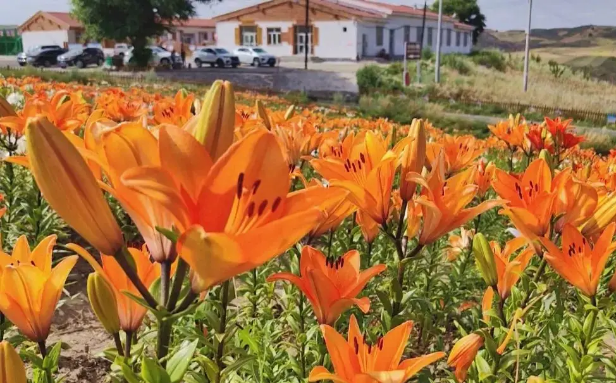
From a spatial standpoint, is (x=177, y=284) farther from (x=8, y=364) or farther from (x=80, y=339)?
(x=80, y=339)

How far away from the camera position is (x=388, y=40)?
44.1 meters

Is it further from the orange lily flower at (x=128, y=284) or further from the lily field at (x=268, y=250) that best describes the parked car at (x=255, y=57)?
the orange lily flower at (x=128, y=284)

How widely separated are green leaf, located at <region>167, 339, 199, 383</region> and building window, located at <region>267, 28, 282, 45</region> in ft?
148

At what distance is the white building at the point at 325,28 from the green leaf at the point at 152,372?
41.1 m

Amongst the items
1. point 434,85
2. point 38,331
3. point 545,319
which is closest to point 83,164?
point 38,331

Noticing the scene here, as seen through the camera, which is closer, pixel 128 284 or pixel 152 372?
pixel 152 372

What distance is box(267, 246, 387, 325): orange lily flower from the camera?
119 centimetres

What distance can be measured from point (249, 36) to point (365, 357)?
4610cm

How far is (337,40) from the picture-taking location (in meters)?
41.7

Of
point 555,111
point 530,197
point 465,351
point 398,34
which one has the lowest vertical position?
point 555,111

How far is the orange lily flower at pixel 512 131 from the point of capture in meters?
3.33

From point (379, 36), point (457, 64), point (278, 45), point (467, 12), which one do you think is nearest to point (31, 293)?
point (457, 64)

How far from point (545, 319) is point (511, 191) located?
2.09 feet

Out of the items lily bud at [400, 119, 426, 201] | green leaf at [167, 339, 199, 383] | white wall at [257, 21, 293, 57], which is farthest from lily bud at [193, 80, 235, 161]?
white wall at [257, 21, 293, 57]
